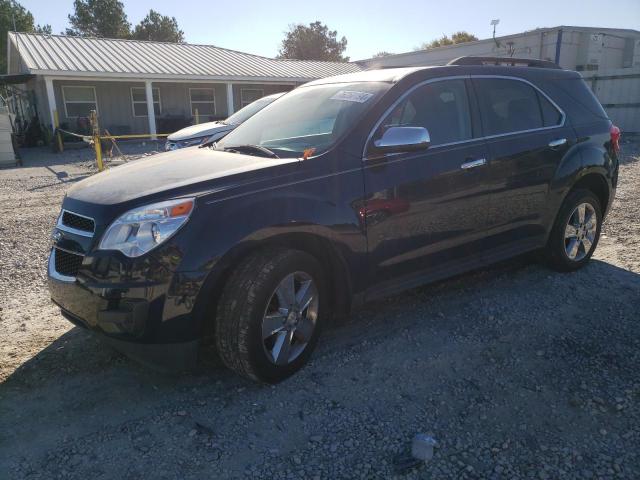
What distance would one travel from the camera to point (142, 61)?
22.1m

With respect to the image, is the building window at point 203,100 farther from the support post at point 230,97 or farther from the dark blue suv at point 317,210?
the dark blue suv at point 317,210

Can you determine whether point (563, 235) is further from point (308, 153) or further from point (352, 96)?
point (308, 153)

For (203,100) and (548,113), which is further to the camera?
(203,100)

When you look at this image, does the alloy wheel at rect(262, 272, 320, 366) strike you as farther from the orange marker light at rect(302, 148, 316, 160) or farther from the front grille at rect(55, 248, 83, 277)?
the front grille at rect(55, 248, 83, 277)

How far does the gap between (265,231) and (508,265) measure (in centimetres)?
324

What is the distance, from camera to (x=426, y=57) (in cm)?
2461

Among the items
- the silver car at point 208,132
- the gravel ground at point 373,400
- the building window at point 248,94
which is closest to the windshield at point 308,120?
the gravel ground at point 373,400

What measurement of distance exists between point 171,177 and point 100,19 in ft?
215

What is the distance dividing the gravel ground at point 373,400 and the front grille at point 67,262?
736 mm

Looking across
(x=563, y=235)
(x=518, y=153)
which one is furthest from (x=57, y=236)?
(x=563, y=235)

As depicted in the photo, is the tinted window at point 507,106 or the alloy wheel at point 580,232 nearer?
the tinted window at point 507,106

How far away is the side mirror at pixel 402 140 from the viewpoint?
316 centimetres

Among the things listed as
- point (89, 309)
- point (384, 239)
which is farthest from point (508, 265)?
point (89, 309)

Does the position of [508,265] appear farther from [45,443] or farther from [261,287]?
[45,443]
